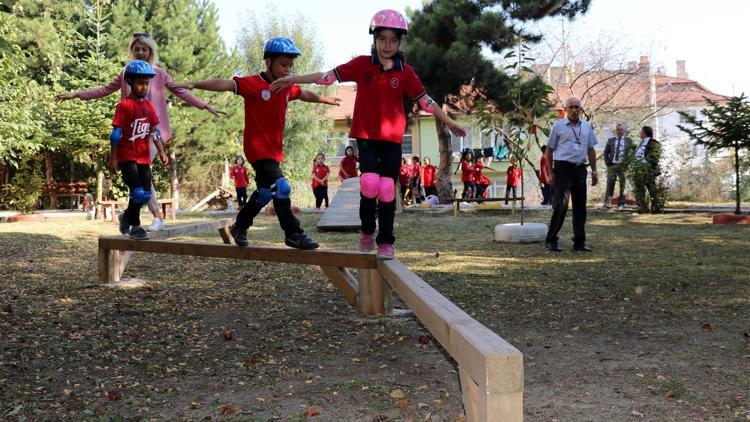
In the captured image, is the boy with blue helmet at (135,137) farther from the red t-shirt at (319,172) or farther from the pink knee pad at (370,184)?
the red t-shirt at (319,172)

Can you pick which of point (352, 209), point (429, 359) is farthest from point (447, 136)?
point (429, 359)

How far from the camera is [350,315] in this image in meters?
5.98

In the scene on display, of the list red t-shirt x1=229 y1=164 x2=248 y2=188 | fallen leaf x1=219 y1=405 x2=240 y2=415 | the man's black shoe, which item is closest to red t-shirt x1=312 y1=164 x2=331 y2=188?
red t-shirt x1=229 y1=164 x2=248 y2=188

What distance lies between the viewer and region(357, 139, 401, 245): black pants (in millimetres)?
5426

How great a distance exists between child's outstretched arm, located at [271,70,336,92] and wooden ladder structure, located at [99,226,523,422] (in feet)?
4.20

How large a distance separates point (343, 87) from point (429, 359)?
49.9 meters

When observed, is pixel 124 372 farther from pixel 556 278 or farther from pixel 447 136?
pixel 447 136

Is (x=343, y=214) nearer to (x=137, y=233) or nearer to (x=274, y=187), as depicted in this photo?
(x=137, y=233)

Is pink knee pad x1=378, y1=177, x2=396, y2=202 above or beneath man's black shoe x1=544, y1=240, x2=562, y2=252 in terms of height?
above

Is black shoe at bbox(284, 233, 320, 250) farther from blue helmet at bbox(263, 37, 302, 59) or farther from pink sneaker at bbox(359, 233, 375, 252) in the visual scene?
blue helmet at bbox(263, 37, 302, 59)

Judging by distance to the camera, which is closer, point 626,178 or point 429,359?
point 429,359

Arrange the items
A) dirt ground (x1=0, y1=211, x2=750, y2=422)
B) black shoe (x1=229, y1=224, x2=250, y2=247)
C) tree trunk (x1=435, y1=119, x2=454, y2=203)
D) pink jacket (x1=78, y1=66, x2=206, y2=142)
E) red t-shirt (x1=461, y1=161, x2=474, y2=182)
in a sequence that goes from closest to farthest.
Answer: dirt ground (x1=0, y1=211, x2=750, y2=422)
black shoe (x1=229, y1=224, x2=250, y2=247)
pink jacket (x1=78, y1=66, x2=206, y2=142)
tree trunk (x1=435, y1=119, x2=454, y2=203)
red t-shirt (x1=461, y1=161, x2=474, y2=182)

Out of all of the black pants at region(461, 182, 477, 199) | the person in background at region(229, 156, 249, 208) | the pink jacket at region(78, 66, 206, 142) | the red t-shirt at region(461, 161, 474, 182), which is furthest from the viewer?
the black pants at region(461, 182, 477, 199)

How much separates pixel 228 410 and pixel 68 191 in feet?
92.4
